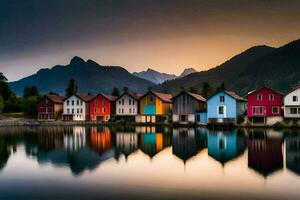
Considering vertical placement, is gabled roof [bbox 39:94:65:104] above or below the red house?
above

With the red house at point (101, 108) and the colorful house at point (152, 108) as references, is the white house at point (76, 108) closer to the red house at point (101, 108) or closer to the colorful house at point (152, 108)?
the red house at point (101, 108)

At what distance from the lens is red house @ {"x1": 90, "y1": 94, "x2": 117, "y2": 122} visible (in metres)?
90.1

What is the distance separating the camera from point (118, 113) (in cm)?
8831

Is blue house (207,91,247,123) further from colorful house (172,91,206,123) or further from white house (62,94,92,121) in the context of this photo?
white house (62,94,92,121)

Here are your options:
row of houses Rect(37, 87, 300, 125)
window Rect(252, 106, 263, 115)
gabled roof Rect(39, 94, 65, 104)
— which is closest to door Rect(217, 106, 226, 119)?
row of houses Rect(37, 87, 300, 125)

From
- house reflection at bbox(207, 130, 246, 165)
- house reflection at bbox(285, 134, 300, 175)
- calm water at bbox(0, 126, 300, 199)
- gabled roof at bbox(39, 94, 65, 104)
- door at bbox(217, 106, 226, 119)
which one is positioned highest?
gabled roof at bbox(39, 94, 65, 104)

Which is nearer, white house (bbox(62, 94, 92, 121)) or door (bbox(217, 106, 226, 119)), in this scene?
door (bbox(217, 106, 226, 119))

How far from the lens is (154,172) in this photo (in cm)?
2602

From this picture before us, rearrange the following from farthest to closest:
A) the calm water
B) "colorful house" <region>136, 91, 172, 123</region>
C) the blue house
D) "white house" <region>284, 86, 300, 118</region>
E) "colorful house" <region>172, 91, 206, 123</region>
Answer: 1. "colorful house" <region>136, 91, 172, 123</region>
2. "colorful house" <region>172, 91, 206, 123</region>
3. the blue house
4. "white house" <region>284, 86, 300, 118</region>
5. the calm water

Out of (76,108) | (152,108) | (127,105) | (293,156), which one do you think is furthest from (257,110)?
(76,108)

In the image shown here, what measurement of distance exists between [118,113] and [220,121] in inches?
999

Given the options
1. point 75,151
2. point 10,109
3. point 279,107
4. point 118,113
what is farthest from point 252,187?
point 10,109

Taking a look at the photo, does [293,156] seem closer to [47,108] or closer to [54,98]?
[47,108]

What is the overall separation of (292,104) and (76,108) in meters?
49.0
